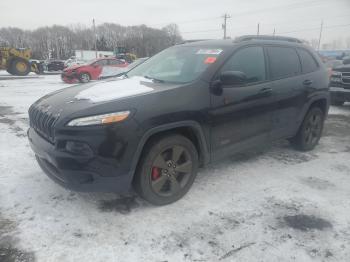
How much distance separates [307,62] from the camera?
4.73m

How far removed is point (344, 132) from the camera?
6.25 metres

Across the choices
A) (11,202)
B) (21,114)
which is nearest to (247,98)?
(11,202)

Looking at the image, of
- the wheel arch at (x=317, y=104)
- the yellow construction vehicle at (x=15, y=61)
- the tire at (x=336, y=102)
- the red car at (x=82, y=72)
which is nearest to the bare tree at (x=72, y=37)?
the yellow construction vehicle at (x=15, y=61)

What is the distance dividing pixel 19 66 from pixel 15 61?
0.43 metres

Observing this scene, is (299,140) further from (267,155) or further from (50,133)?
(50,133)

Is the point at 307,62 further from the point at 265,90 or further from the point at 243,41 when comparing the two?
the point at 243,41

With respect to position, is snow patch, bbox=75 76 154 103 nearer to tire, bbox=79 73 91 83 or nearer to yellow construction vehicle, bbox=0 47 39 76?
tire, bbox=79 73 91 83

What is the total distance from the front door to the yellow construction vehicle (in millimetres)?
22660

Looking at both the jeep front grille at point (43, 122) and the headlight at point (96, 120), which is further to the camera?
the jeep front grille at point (43, 122)

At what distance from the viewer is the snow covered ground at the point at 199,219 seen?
99.0 inches

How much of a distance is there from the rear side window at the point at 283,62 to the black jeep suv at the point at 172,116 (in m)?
0.02

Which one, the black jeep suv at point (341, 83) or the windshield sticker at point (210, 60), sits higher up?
the windshield sticker at point (210, 60)

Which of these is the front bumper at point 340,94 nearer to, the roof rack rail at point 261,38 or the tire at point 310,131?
the tire at point 310,131

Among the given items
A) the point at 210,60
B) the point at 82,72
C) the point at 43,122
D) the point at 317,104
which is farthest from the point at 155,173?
the point at 82,72
